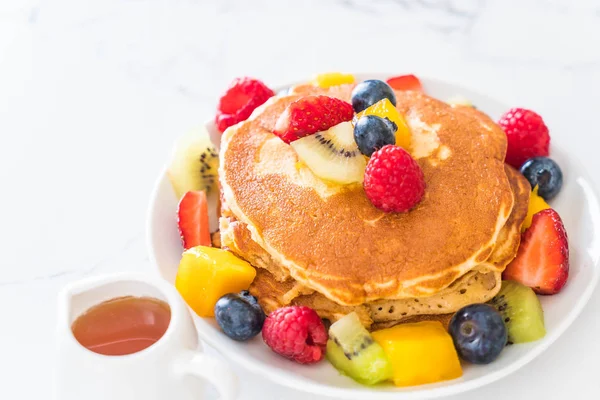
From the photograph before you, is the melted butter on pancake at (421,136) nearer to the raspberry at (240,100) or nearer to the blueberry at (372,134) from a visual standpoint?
the blueberry at (372,134)

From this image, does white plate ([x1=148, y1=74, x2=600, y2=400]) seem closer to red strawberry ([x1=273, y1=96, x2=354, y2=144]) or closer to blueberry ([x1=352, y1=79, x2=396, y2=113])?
red strawberry ([x1=273, y1=96, x2=354, y2=144])

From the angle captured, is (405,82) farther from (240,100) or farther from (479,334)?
(479,334)

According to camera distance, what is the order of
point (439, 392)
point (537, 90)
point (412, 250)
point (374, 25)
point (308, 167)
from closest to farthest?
1. point (439, 392)
2. point (412, 250)
3. point (308, 167)
4. point (537, 90)
5. point (374, 25)

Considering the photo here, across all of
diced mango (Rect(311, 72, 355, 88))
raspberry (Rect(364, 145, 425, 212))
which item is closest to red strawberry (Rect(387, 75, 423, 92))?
diced mango (Rect(311, 72, 355, 88))

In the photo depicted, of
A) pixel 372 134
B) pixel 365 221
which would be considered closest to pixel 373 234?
pixel 365 221

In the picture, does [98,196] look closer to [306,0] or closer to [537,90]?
[306,0]

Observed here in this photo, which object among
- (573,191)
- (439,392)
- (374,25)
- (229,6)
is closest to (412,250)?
(439,392)

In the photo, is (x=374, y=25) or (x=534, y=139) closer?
(x=534, y=139)
